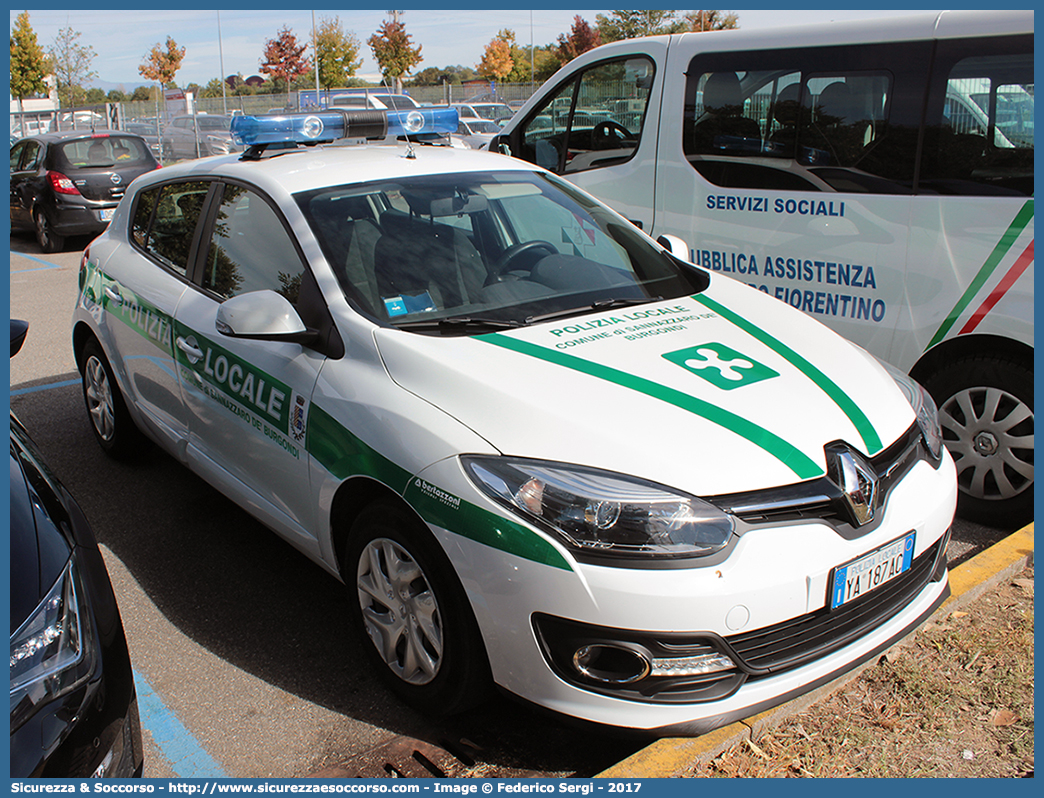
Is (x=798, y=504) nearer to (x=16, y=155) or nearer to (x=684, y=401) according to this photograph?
(x=684, y=401)

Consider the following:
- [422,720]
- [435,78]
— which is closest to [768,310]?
[422,720]

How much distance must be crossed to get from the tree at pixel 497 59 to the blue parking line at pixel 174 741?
186ft

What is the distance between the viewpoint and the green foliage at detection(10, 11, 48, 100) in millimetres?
45656

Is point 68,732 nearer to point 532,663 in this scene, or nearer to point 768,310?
point 532,663

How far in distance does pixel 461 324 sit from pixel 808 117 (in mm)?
2553

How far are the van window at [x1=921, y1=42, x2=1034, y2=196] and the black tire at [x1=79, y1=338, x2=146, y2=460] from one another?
417 centimetres

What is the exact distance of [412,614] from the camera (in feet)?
8.86

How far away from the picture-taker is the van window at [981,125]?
3795mm

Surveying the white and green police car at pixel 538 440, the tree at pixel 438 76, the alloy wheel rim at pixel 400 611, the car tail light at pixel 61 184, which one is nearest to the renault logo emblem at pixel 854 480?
the white and green police car at pixel 538 440

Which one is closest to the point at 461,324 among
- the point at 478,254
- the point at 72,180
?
the point at 478,254

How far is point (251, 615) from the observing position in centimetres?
346

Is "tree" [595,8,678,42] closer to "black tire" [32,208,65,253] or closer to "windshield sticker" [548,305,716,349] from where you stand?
"black tire" [32,208,65,253]

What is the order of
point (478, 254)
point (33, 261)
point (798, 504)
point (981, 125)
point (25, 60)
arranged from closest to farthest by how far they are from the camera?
1. point (798, 504)
2. point (478, 254)
3. point (981, 125)
4. point (33, 261)
5. point (25, 60)

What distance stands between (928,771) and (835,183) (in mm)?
2918
